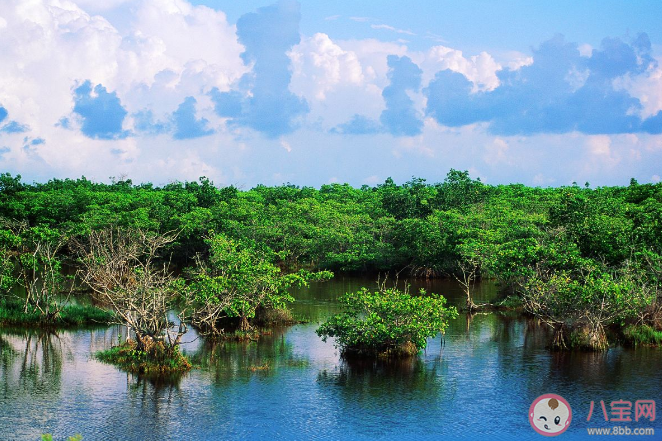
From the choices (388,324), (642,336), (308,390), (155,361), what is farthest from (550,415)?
(155,361)

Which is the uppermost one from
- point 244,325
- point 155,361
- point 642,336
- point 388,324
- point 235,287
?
point 235,287

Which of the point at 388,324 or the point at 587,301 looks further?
the point at 587,301

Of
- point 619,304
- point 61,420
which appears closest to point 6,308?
point 61,420

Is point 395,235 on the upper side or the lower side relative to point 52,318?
upper

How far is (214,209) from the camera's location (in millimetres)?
56562

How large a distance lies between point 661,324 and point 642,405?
32.3 ft

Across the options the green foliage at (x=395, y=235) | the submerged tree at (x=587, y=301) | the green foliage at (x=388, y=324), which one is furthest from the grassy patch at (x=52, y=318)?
the submerged tree at (x=587, y=301)

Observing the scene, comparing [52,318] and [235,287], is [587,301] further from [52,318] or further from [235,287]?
[52,318]

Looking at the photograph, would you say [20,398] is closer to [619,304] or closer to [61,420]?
[61,420]

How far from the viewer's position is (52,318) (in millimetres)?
34188

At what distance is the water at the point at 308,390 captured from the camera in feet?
69.2

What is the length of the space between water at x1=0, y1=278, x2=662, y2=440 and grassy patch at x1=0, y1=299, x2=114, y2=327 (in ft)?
4.30

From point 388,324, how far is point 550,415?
7283mm

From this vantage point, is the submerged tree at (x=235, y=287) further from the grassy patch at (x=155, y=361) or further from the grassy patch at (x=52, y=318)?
the grassy patch at (x=52, y=318)
